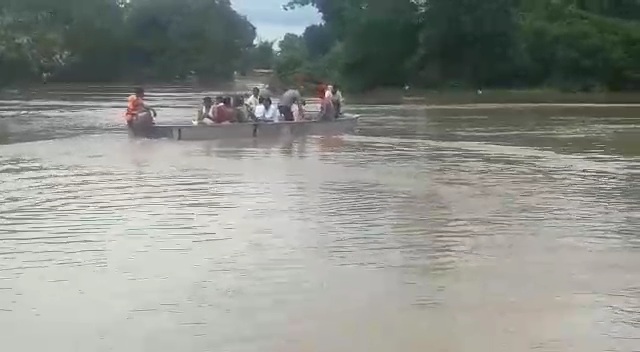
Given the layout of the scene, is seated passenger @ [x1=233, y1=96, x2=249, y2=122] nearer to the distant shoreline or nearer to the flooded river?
the flooded river

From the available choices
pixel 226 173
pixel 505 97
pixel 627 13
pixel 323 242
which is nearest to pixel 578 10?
pixel 627 13

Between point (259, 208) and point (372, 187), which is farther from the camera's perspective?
point (372, 187)

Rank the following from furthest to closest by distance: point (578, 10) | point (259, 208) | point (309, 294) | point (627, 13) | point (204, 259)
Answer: point (627, 13)
point (578, 10)
point (259, 208)
point (204, 259)
point (309, 294)

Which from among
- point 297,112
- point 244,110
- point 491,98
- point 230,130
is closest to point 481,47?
point 491,98

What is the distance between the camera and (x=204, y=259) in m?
10.2

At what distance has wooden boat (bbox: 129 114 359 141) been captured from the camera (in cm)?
2320

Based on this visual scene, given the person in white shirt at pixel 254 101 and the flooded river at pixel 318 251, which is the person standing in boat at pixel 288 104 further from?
the flooded river at pixel 318 251

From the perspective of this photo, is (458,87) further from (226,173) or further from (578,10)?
(226,173)

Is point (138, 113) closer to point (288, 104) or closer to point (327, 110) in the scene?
point (288, 104)

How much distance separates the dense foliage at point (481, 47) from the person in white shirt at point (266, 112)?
33543 millimetres

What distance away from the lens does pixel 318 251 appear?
10625 mm

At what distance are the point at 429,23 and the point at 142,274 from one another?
50.3 m

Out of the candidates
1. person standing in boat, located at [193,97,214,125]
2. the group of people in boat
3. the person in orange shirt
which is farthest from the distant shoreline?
the person in orange shirt

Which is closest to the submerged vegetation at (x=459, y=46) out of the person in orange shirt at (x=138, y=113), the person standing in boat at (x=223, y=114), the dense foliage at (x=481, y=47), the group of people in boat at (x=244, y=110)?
the dense foliage at (x=481, y=47)
